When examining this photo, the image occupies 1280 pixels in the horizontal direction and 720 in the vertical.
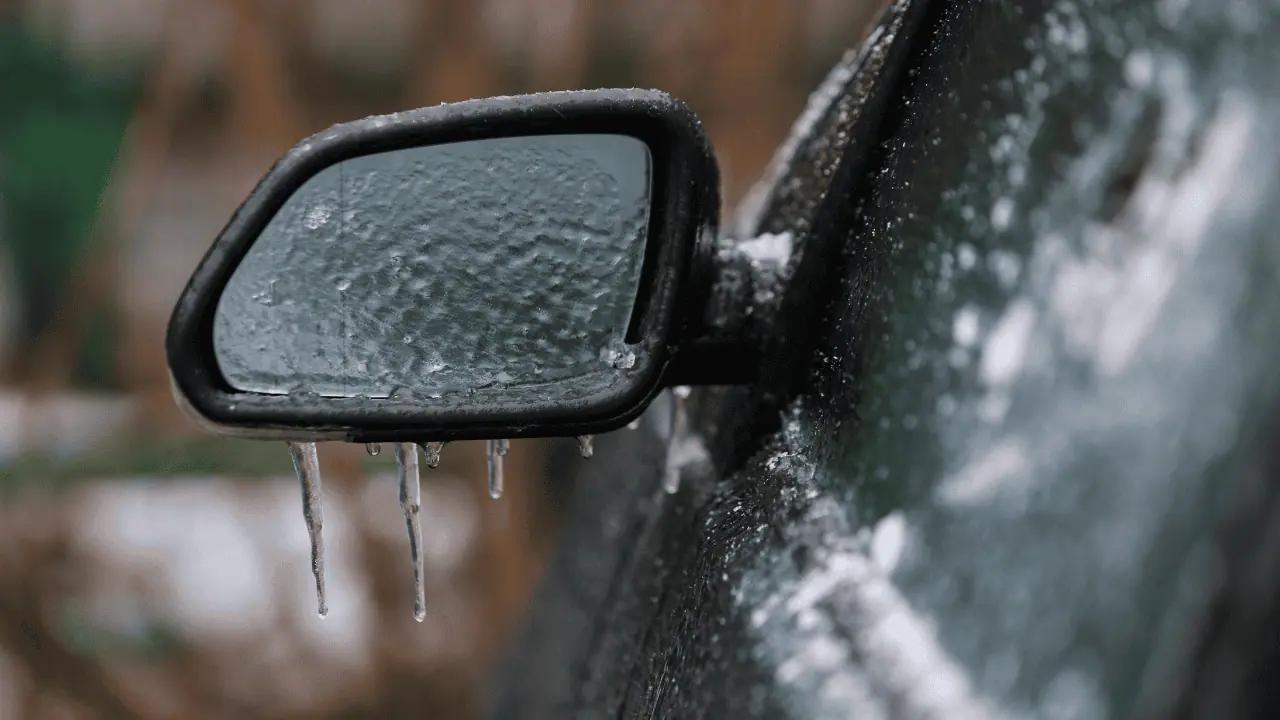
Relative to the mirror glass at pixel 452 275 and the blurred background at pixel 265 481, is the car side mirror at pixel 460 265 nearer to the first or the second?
the mirror glass at pixel 452 275

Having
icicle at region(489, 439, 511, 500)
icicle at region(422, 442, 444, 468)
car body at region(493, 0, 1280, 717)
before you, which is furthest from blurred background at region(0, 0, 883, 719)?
car body at region(493, 0, 1280, 717)

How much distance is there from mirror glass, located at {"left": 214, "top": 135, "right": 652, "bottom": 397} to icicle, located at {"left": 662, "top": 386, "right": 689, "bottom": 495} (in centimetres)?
28

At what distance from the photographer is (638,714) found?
0.89m

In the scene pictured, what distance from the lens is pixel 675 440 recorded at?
1.13 meters

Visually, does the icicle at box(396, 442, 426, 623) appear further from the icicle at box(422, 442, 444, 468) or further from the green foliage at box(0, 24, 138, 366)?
the green foliage at box(0, 24, 138, 366)

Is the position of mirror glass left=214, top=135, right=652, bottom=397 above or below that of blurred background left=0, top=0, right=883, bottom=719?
above

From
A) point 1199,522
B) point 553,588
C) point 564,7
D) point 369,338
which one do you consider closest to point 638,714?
point 369,338

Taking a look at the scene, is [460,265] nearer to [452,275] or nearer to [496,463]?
[452,275]

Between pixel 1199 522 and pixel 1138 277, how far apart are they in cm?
11

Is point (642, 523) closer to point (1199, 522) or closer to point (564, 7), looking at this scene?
point (1199, 522)

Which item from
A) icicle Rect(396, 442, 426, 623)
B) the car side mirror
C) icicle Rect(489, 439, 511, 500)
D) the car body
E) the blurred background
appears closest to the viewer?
the car body

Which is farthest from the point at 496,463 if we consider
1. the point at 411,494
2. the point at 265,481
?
the point at 265,481

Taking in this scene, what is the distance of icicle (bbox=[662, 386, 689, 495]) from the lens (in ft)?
3.62

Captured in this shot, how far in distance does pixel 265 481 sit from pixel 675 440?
3.33 meters
